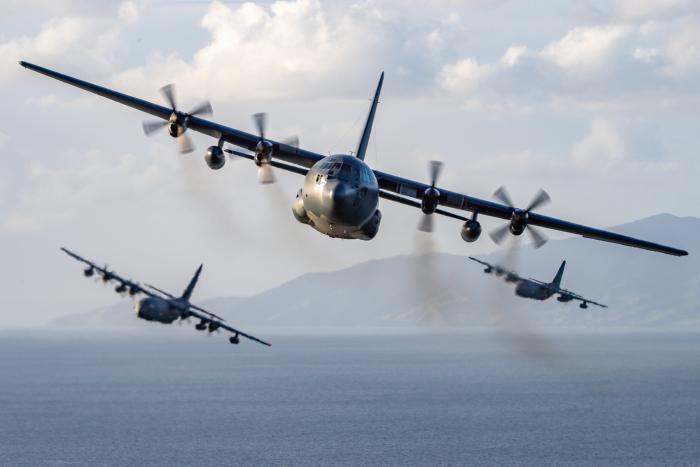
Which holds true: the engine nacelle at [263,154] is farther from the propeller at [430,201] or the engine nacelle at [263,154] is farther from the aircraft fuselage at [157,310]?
the aircraft fuselage at [157,310]

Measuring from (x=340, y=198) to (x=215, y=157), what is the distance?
36.9 feet

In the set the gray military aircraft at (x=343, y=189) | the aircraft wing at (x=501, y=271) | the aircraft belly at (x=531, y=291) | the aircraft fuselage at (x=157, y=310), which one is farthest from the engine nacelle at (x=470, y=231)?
the aircraft fuselage at (x=157, y=310)

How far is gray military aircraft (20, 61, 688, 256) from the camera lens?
5188 centimetres

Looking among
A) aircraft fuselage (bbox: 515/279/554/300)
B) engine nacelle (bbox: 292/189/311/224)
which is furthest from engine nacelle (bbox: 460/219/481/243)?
aircraft fuselage (bbox: 515/279/554/300)

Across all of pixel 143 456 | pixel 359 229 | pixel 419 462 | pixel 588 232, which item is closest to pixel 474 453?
pixel 419 462

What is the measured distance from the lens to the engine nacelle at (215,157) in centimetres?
5869

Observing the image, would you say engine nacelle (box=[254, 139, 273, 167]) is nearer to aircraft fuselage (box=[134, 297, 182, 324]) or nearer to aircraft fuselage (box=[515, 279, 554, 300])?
aircraft fuselage (box=[134, 297, 182, 324])

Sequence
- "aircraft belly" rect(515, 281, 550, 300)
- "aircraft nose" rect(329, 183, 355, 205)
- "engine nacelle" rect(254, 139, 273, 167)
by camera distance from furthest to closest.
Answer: "aircraft belly" rect(515, 281, 550, 300), "engine nacelle" rect(254, 139, 273, 167), "aircraft nose" rect(329, 183, 355, 205)

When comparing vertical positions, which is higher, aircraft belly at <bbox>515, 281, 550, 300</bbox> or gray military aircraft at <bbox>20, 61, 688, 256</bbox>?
aircraft belly at <bbox>515, 281, 550, 300</bbox>

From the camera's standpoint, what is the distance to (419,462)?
19012 centimetres

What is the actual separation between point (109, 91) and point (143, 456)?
145m

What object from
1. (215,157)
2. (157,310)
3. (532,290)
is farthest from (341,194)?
(532,290)

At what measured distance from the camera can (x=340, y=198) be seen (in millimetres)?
50906

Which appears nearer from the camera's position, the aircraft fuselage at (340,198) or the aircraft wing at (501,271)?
the aircraft fuselage at (340,198)
